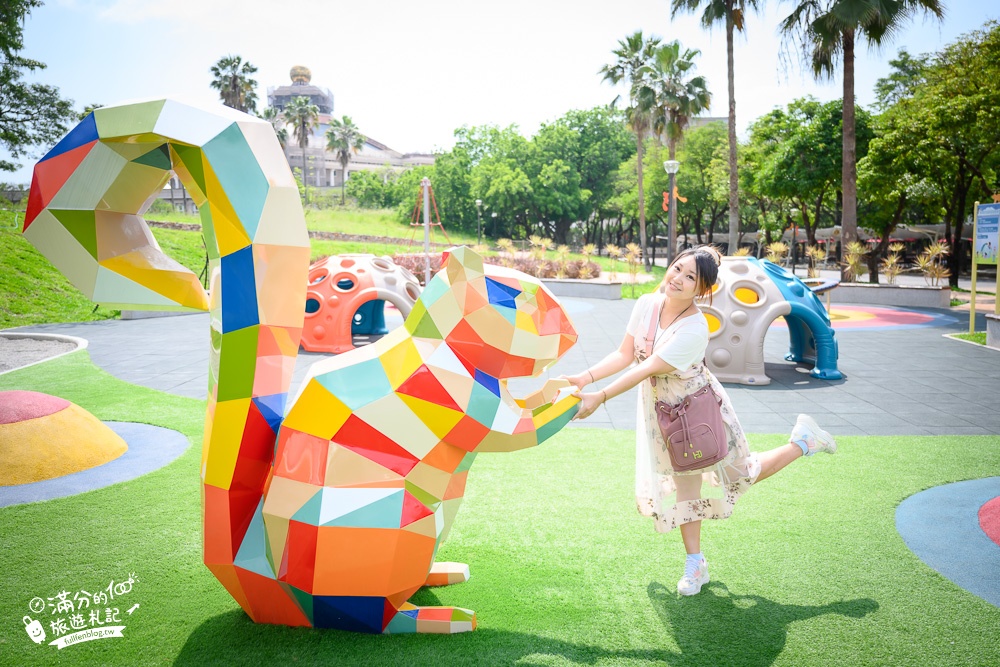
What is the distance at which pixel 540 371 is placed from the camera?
10.1 ft

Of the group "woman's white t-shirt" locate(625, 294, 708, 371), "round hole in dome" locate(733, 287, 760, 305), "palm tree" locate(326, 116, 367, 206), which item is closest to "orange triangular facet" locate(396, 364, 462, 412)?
"woman's white t-shirt" locate(625, 294, 708, 371)

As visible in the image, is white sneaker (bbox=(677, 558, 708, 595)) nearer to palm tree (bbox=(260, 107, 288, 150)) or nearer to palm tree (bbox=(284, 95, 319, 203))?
palm tree (bbox=(260, 107, 288, 150))

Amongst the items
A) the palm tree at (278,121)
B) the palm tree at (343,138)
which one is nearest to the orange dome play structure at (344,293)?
the palm tree at (278,121)

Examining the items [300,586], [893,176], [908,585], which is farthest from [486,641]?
[893,176]

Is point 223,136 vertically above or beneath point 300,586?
→ above

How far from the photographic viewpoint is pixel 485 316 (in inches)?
113

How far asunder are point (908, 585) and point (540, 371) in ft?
8.32

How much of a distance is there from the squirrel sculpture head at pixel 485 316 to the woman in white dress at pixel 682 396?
52cm

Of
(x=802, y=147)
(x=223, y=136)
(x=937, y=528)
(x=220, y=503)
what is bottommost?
(x=937, y=528)

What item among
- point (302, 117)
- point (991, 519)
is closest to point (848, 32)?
point (991, 519)

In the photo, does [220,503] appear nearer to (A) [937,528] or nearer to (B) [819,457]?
(A) [937,528]

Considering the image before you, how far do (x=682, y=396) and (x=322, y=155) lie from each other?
8135 centimetres

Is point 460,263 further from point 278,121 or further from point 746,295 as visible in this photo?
point 278,121

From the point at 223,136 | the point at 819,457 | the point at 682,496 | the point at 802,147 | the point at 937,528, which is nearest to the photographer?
the point at 223,136
